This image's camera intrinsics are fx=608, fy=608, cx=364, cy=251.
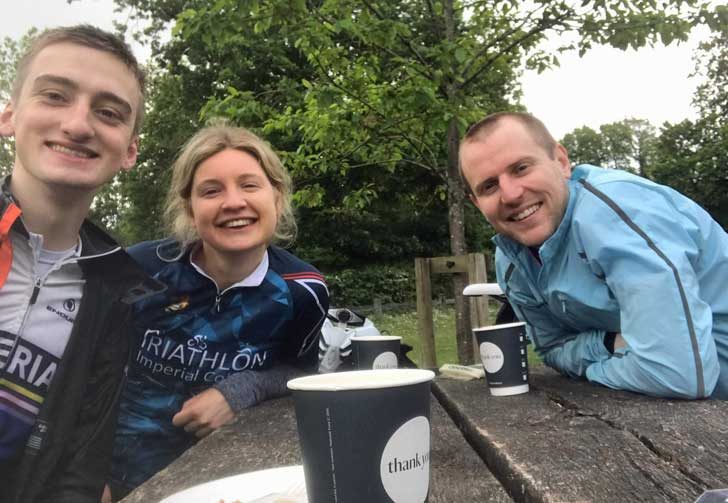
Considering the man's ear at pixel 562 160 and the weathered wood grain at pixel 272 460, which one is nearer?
the weathered wood grain at pixel 272 460

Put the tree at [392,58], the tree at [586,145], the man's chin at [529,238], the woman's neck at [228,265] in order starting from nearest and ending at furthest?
1. the man's chin at [529,238]
2. the woman's neck at [228,265]
3. the tree at [392,58]
4. the tree at [586,145]

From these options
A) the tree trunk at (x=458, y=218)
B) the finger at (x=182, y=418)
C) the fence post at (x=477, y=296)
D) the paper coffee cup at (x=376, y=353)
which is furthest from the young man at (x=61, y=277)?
the tree trunk at (x=458, y=218)

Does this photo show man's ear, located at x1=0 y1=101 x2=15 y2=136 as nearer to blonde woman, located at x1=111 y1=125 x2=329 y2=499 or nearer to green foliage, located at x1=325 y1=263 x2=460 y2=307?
blonde woman, located at x1=111 y1=125 x2=329 y2=499

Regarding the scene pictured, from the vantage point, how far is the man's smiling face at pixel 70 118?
180 centimetres

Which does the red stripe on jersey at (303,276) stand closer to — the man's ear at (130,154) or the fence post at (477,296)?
the man's ear at (130,154)

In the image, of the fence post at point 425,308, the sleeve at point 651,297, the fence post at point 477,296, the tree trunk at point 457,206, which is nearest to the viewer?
the sleeve at point 651,297

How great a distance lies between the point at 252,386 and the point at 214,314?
1.03 ft

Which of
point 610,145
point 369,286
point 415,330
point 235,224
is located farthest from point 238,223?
point 610,145

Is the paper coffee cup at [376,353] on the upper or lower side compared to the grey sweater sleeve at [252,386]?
upper

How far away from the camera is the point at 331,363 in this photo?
3.20m

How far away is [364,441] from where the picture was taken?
0.83m

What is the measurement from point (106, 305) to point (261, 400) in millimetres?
586

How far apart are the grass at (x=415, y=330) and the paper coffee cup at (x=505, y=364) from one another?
5.16 m

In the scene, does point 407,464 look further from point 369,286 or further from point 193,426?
point 369,286
